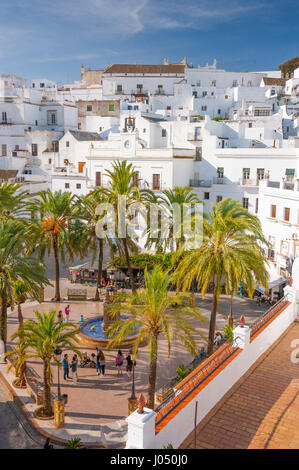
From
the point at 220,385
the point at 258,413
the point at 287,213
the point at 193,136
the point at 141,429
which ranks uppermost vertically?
the point at 193,136

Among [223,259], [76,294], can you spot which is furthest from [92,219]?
[223,259]

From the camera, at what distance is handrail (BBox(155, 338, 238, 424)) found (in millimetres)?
11062

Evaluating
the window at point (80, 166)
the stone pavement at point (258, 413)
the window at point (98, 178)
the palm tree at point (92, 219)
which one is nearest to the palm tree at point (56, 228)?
the palm tree at point (92, 219)

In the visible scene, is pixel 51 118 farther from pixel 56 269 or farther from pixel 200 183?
pixel 56 269

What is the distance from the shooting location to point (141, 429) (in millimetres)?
9688

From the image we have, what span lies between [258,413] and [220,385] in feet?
4.48

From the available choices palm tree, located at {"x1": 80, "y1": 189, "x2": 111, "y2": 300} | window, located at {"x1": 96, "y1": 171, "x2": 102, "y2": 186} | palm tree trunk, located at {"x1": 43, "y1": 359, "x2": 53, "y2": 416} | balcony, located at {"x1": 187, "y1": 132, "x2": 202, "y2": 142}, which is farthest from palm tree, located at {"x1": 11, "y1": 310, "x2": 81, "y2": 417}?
balcony, located at {"x1": 187, "y1": 132, "x2": 202, "y2": 142}

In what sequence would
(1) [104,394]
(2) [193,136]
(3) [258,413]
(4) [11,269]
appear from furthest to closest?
(2) [193,136] < (4) [11,269] < (1) [104,394] < (3) [258,413]

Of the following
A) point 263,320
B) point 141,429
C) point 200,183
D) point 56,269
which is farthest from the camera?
point 200,183

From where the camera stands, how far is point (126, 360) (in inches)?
791

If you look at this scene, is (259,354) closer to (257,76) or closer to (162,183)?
(162,183)

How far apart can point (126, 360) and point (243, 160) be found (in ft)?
76.9
